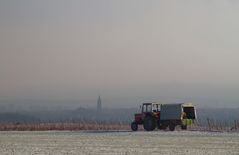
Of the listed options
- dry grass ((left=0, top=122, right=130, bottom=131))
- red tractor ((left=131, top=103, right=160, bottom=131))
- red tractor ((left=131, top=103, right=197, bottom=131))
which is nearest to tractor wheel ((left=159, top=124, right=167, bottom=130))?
red tractor ((left=131, top=103, right=197, bottom=131))

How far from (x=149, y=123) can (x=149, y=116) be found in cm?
63

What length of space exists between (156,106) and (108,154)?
25595 millimetres

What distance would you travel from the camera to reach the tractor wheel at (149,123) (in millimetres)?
51566

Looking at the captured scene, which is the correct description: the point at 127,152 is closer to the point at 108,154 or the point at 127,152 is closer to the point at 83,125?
the point at 108,154

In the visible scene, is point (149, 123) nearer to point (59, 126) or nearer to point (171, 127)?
point (171, 127)

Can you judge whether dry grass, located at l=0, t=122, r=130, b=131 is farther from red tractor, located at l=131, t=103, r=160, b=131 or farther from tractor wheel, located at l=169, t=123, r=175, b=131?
tractor wheel, located at l=169, t=123, r=175, b=131

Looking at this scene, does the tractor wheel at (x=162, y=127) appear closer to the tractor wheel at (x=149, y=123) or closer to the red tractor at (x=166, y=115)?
the red tractor at (x=166, y=115)

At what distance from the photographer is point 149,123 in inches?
2036

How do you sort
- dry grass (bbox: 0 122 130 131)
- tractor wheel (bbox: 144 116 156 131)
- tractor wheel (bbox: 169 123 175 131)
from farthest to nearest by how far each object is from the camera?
1. dry grass (bbox: 0 122 130 131)
2. tractor wheel (bbox: 169 123 175 131)
3. tractor wheel (bbox: 144 116 156 131)

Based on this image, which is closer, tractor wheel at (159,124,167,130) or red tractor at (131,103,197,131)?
red tractor at (131,103,197,131)

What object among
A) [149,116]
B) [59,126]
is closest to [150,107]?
[149,116]

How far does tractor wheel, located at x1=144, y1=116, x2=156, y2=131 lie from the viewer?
51.6 m

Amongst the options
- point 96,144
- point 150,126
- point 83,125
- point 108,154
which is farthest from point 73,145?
point 83,125

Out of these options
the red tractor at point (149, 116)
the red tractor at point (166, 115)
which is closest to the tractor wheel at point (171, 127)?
the red tractor at point (166, 115)
